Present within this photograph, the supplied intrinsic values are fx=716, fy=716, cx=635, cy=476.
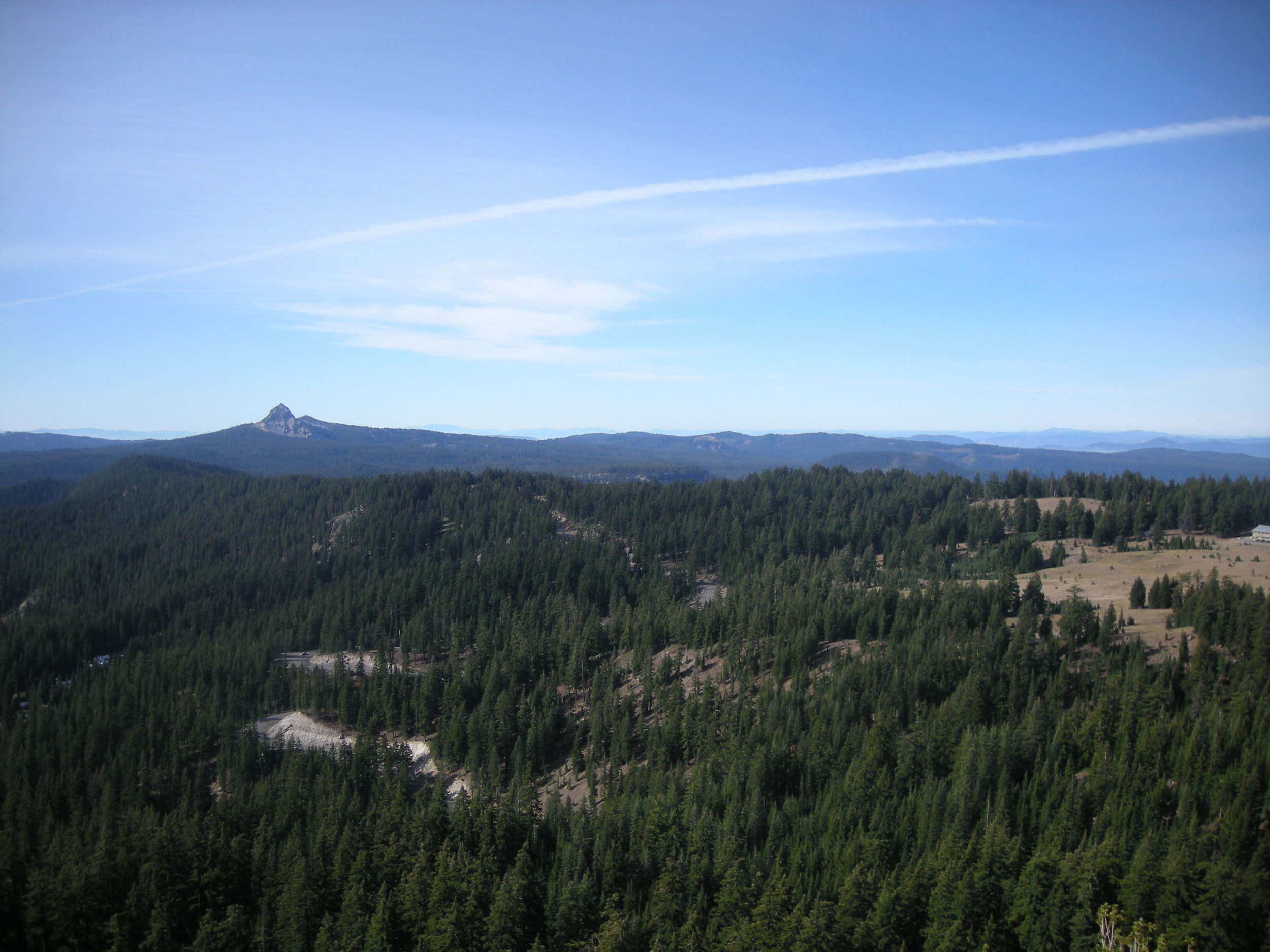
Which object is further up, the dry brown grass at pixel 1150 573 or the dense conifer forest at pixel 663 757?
the dry brown grass at pixel 1150 573

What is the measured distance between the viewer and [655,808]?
4834 cm

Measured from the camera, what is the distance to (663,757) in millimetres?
63406

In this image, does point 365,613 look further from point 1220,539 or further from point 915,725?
point 1220,539

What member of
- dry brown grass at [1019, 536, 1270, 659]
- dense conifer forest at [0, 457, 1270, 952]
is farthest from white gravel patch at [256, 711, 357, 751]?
dry brown grass at [1019, 536, 1270, 659]

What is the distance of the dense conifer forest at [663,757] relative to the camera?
38.0m

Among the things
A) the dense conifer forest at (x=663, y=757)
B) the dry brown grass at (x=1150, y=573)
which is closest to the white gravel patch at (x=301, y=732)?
the dense conifer forest at (x=663, y=757)

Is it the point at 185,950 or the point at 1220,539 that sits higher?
the point at 1220,539

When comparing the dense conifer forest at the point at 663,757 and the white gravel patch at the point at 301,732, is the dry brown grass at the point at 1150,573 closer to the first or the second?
the dense conifer forest at the point at 663,757

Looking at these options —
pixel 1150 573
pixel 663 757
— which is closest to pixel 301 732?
pixel 663 757

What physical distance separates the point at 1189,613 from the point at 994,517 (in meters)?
65.5

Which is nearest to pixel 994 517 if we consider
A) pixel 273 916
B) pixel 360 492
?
pixel 273 916

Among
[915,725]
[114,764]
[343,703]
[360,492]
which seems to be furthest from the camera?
[360,492]

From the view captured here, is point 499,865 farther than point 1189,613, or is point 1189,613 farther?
point 1189,613

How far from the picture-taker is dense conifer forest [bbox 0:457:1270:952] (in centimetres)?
3800
